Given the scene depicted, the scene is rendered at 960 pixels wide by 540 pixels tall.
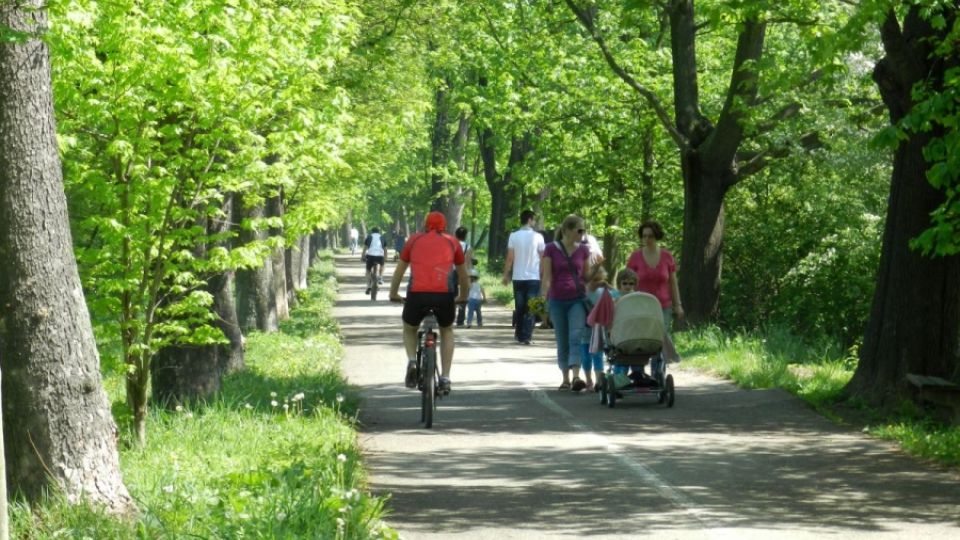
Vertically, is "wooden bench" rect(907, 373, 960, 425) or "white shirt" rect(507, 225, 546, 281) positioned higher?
"white shirt" rect(507, 225, 546, 281)

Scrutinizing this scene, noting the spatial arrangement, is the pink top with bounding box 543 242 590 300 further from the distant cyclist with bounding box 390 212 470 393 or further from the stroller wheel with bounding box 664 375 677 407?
the distant cyclist with bounding box 390 212 470 393

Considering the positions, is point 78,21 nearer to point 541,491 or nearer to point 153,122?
point 153,122

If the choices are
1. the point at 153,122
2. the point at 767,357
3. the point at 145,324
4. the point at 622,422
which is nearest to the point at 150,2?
the point at 153,122

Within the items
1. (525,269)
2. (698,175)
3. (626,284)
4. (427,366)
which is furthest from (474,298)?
(427,366)

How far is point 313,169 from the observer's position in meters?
15.2

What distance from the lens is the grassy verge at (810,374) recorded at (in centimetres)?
1234

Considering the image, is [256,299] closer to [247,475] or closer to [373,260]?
[373,260]

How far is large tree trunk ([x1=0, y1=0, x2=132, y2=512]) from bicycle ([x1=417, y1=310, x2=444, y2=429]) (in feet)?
15.5

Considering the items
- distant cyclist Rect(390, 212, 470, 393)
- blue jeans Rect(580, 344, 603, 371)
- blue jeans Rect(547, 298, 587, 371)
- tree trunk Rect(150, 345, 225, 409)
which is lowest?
tree trunk Rect(150, 345, 225, 409)

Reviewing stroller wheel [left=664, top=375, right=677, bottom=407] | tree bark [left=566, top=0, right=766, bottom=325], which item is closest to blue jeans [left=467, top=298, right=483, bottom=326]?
tree bark [left=566, top=0, right=766, bottom=325]

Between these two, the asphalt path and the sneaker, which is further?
the sneaker

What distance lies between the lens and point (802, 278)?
76.5ft

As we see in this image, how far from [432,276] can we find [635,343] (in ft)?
7.37

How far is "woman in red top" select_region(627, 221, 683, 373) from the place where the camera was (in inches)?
635
